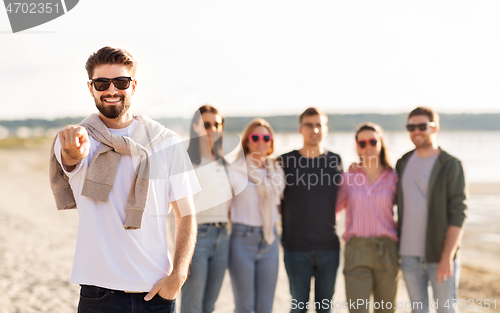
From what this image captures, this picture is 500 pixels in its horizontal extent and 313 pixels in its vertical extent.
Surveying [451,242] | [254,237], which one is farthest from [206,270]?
[451,242]

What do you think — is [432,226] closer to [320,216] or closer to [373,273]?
[373,273]

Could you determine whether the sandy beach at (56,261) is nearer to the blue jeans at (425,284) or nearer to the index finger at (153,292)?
the blue jeans at (425,284)

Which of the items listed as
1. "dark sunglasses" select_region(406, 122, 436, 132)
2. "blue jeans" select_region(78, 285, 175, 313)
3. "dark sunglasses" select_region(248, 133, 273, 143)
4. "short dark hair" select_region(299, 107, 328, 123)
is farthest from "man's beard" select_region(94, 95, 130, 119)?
"dark sunglasses" select_region(406, 122, 436, 132)

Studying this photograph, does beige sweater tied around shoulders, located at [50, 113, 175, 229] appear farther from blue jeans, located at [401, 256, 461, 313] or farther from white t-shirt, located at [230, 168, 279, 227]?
blue jeans, located at [401, 256, 461, 313]

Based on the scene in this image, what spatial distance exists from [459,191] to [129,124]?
2966 millimetres

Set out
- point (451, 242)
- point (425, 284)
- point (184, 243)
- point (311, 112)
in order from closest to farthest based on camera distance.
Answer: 1. point (184, 243)
2. point (451, 242)
3. point (425, 284)
4. point (311, 112)

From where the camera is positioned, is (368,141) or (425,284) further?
(368,141)

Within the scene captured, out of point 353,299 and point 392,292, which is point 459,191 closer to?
point 392,292

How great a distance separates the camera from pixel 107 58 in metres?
2.13

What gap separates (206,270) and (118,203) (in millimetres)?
1880

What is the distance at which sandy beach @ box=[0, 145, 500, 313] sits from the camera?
5.80m

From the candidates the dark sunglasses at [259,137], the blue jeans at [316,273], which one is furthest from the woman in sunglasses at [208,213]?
the blue jeans at [316,273]

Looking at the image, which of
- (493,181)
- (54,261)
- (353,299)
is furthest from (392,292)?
(493,181)

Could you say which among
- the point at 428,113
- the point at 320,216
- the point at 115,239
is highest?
the point at 428,113
